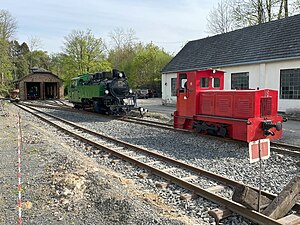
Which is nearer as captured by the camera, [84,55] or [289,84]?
[289,84]

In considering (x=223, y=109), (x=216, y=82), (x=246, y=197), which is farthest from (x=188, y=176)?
(x=216, y=82)

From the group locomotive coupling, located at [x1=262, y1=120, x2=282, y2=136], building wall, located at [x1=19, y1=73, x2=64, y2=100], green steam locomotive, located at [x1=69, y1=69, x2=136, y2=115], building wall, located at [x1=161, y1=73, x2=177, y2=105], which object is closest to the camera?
locomotive coupling, located at [x1=262, y1=120, x2=282, y2=136]

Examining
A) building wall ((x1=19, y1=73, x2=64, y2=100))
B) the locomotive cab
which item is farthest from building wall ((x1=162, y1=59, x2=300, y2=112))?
building wall ((x1=19, y1=73, x2=64, y2=100))

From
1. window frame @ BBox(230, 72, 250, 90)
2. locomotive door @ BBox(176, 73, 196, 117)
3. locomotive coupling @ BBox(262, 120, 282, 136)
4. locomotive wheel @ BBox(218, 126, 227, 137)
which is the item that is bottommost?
locomotive wheel @ BBox(218, 126, 227, 137)

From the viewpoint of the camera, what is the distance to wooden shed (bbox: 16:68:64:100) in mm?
44406

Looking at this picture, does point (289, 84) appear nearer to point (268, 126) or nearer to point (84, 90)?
point (268, 126)

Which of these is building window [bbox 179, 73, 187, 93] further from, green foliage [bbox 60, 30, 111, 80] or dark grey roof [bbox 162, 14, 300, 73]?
green foliage [bbox 60, 30, 111, 80]

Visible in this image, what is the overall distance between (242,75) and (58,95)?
33.7 metres

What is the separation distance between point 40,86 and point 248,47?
116 feet

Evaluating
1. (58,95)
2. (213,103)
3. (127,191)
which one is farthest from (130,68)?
(127,191)

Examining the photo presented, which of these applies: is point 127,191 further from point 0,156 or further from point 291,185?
point 0,156

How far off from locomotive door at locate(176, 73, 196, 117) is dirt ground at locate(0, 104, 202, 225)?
16.0 ft

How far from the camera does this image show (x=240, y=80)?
67.1ft

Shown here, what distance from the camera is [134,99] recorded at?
1831 cm
